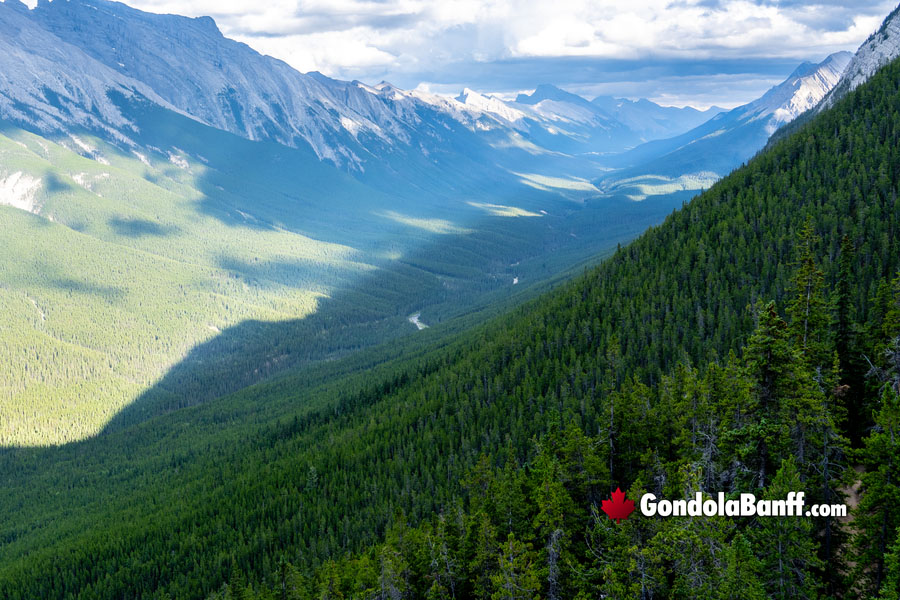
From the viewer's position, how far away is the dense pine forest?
135ft

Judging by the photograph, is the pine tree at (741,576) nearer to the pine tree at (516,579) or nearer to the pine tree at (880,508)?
the pine tree at (880,508)

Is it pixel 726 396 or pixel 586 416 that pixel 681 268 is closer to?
pixel 586 416

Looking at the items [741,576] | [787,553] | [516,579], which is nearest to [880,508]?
[787,553]

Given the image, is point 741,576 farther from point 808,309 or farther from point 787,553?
point 808,309

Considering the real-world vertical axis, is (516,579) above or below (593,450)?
below

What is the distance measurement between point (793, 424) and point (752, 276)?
308ft

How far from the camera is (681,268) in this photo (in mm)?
137125

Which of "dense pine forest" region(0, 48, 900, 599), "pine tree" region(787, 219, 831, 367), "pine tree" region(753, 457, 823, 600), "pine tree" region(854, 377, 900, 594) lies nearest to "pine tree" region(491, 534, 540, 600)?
"dense pine forest" region(0, 48, 900, 599)

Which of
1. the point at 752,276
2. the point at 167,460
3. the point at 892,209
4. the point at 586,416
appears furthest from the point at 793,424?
the point at 167,460

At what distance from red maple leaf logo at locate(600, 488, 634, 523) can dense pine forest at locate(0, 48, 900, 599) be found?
213 cm

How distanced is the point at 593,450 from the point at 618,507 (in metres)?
10.1

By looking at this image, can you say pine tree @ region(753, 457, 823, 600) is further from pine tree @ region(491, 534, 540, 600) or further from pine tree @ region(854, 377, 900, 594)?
pine tree @ region(491, 534, 540, 600)

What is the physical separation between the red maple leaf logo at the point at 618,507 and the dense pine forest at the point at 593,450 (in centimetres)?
213

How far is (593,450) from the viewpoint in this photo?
194ft
